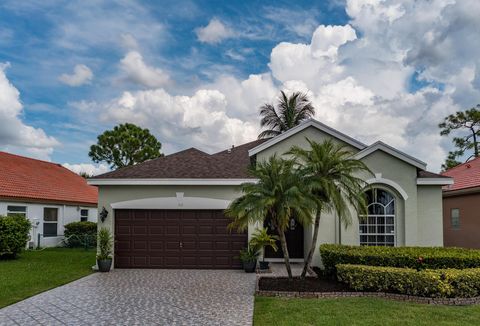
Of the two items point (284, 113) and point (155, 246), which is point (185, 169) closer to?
point (155, 246)

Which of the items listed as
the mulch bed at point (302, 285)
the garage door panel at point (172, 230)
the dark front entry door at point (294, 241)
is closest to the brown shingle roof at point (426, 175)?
the dark front entry door at point (294, 241)

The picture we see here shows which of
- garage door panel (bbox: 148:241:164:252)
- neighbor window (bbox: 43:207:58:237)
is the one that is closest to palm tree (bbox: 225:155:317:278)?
garage door panel (bbox: 148:241:164:252)

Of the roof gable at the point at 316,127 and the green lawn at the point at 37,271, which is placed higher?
the roof gable at the point at 316,127

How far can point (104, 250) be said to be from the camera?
1509 centimetres

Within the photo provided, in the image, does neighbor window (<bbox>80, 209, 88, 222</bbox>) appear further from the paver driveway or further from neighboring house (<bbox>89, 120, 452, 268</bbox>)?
the paver driveway

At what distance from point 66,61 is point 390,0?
11.8m

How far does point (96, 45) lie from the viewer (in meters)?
16.0

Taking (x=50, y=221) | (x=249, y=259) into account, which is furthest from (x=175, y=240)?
(x=50, y=221)

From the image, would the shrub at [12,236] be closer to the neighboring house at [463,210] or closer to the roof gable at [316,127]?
the roof gable at [316,127]

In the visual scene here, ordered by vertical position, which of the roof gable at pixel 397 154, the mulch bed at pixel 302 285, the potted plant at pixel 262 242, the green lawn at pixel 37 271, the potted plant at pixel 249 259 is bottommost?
the green lawn at pixel 37 271

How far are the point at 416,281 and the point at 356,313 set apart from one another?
7.49 ft

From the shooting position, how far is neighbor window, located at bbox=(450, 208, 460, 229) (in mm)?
19844

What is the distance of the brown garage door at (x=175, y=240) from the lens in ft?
51.4

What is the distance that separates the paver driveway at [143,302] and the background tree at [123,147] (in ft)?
101
